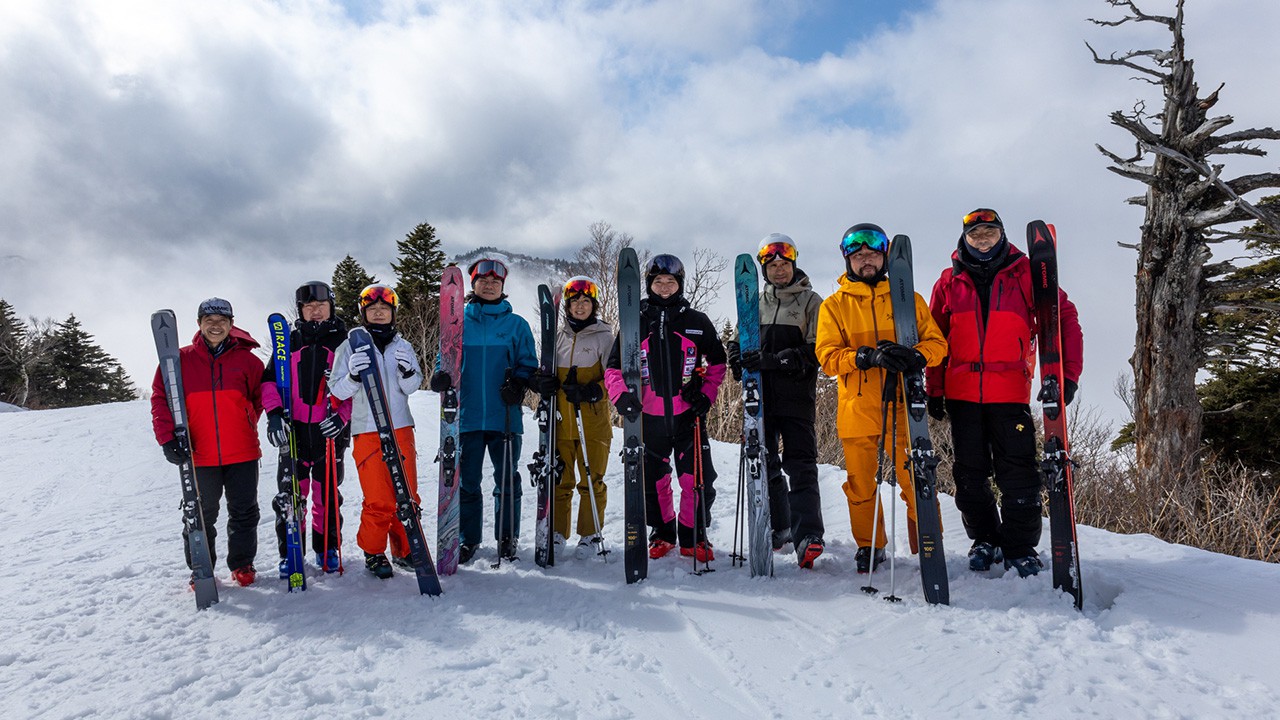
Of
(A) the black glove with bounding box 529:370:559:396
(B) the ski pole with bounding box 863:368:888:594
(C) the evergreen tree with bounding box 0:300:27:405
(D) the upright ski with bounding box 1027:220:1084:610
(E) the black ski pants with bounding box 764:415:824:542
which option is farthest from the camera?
(C) the evergreen tree with bounding box 0:300:27:405

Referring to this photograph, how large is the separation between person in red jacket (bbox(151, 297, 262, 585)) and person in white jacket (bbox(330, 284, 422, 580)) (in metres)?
0.59

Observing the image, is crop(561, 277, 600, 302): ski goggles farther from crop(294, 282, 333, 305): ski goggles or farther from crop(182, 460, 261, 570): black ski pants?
crop(182, 460, 261, 570): black ski pants

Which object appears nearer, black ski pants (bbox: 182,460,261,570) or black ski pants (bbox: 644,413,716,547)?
black ski pants (bbox: 182,460,261,570)

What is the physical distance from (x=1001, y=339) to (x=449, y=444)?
3.55 m

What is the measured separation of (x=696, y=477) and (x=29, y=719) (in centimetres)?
341

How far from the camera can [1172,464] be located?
8.97 m

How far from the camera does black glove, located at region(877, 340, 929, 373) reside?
131 inches

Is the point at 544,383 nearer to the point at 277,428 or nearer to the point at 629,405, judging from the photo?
the point at 629,405

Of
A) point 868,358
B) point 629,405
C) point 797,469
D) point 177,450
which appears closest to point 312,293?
point 177,450

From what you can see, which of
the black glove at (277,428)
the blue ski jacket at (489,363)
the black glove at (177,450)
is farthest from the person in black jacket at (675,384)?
the black glove at (177,450)

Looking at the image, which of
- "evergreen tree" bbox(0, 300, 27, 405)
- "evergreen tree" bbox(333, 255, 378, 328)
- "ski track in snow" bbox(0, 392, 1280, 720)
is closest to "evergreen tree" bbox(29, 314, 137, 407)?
"evergreen tree" bbox(0, 300, 27, 405)

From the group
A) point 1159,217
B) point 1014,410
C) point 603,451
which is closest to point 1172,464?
point 1159,217

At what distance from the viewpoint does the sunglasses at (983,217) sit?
3.68 m

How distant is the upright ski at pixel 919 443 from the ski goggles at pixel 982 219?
0.43 meters
